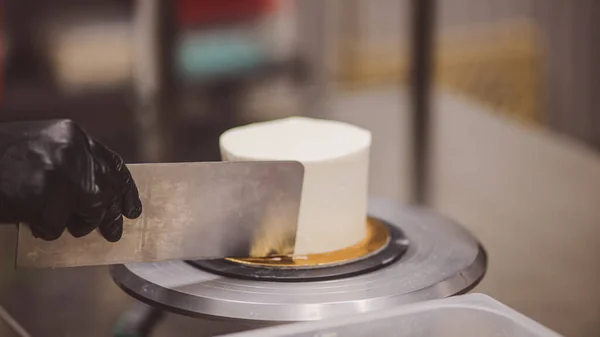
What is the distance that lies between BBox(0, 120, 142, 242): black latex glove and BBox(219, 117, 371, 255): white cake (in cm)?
19

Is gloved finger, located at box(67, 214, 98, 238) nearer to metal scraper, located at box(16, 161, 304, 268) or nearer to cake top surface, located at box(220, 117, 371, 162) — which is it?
metal scraper, located at box(16, 161, 304, 268)

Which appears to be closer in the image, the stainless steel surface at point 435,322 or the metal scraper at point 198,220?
the stainless steel surface at point 435,322

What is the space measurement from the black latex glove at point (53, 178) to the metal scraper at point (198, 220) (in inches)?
2.6

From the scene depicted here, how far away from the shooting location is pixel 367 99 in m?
2.06

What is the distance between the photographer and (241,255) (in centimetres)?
84

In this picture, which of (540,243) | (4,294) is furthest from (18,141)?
(540,243)

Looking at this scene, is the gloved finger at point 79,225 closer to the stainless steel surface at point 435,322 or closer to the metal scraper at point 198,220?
the metal scraper at point 198,220

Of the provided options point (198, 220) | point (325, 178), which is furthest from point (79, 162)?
point (325, 178)

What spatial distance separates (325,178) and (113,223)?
0.76 feet

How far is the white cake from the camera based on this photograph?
2.82ft

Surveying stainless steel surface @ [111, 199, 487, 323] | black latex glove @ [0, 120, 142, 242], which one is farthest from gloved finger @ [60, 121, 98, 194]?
stainless steel surface @ [111, 199, 487, 323]

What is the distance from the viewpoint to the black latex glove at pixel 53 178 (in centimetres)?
68

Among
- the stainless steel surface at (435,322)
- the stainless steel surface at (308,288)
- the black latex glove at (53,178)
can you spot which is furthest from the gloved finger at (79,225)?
the stainless steel surface at (435,322)

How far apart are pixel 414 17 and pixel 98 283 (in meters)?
1.00
